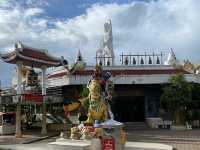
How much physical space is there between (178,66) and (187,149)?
19.2 m

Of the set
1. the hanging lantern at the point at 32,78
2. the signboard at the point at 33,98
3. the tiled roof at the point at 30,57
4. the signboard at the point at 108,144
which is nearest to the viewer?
the signboard at the point at 108,144

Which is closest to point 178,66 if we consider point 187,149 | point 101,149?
point 187,149

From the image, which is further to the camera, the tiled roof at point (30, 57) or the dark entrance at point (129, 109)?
the dark entrance at point (129, 109)

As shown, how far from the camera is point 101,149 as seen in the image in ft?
54.3

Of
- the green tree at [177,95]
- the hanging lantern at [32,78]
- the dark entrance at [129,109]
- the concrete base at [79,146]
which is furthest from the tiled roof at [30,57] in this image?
the dark entrance at [129,109]

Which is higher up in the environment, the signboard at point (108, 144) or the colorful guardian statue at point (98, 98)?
the colorful guardian statue at point (98, 98)

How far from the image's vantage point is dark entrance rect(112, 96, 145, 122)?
40562 millimetres

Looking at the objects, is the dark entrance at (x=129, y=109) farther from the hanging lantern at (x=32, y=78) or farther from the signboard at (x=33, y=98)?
the signboard at (x=33, y=98)

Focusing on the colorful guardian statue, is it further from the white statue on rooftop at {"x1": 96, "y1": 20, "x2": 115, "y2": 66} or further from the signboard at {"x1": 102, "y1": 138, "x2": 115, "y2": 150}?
the white statue on rooftop at {"x1": 96, "y1": 20, "x2": 115, "y2": 66}

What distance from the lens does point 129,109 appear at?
4091 centimetres

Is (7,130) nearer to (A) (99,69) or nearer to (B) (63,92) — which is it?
(B) (63,92)

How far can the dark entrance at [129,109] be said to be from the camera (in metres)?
40.6

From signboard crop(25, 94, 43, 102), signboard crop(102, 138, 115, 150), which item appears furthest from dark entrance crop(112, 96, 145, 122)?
signboard crop(102, 138, 115, 150)

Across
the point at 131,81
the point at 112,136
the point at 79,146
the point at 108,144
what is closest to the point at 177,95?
the point at 131,81
